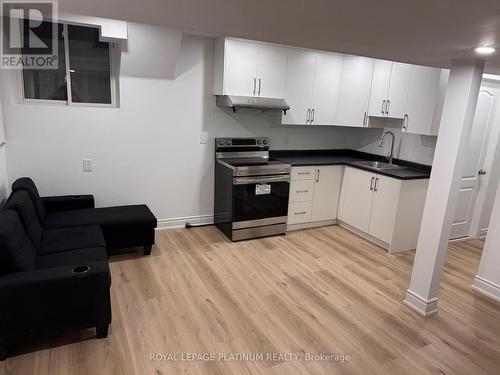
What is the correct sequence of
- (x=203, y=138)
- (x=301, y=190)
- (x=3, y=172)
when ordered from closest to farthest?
1. (x=3, y=172)
2. (x=203, y=138)
3. (x=301, y=190)

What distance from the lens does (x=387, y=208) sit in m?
3.83

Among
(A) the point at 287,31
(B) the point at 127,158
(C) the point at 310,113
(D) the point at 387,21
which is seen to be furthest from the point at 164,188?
(D) the point at 387,21

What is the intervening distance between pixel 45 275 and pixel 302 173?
307 centimetres

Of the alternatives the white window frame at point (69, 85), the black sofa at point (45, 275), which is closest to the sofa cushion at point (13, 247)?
the black sofa at point (45, 275)

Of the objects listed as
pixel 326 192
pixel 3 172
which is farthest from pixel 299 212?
pixel 3 172

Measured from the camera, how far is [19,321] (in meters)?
1.97

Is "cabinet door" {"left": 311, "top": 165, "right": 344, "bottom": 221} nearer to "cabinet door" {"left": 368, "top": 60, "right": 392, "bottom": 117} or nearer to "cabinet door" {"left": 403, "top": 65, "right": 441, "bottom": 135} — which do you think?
"cabinet door" {"left": 368, "top": 60, "right": 392, "bottom": 117}

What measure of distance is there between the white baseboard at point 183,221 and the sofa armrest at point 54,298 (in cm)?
202

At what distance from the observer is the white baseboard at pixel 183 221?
13.9ft

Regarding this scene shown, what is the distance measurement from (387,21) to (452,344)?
7.42 feet

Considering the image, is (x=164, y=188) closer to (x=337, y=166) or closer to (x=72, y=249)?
(x=72, y=249)

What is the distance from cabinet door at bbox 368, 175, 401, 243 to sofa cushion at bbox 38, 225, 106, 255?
3.03 m

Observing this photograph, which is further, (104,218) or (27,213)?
(104,218)

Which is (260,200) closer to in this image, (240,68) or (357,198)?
(357,198)
